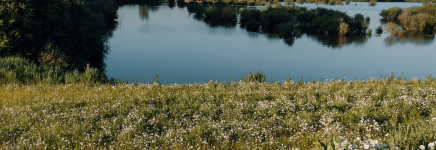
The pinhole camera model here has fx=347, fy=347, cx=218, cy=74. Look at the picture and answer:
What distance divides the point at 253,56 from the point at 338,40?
16.6m

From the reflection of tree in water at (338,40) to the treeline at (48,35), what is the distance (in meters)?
29.9

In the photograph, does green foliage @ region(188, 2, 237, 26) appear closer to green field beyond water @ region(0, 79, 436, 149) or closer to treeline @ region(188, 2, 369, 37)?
treeline @ region(188, 2, 369, 37)

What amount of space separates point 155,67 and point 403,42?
34.6m

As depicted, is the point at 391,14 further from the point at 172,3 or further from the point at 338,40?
the point at 172,3

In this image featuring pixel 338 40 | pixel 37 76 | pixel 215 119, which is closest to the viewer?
pixel 215 119

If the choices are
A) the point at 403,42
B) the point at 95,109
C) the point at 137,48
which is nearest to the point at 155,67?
the point at 137,48

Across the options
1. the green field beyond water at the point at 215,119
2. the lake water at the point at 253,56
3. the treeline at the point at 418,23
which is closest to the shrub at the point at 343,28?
the lake water at the point at 253,56

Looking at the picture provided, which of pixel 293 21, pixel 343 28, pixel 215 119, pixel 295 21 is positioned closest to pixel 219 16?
pixel 295 21

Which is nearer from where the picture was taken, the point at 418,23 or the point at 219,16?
the point at 418,23

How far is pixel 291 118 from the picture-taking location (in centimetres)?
966

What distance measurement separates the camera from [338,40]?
50500 mm

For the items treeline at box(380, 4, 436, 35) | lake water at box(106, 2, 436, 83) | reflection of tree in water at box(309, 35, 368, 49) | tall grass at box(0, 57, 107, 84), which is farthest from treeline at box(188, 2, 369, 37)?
tall grass at box(0, 57, 107, 84)

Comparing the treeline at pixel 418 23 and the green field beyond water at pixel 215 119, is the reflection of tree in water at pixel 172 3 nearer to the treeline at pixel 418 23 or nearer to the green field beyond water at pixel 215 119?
the treeline at pixel 418 23

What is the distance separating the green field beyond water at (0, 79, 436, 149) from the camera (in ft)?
27.0
